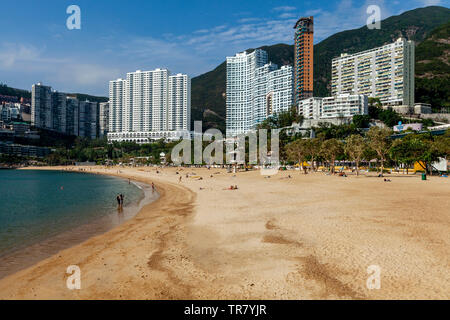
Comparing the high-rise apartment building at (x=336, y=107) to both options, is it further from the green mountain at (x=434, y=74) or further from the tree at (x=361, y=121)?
the green mountain at (x=434, y=74)

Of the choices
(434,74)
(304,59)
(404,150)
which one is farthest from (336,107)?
(434,74)

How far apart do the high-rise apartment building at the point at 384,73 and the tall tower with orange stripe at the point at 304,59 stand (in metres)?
18.3

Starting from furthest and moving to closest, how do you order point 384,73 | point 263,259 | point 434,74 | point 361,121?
point 434,74 → point 384,73 → point 361,121 → point 263,259

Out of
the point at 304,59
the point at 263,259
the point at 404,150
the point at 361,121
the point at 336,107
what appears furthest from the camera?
the point at 304,59

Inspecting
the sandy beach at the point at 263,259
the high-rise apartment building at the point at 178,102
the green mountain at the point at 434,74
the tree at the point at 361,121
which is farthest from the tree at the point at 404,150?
the high-rise apartment building at the point at 178,102

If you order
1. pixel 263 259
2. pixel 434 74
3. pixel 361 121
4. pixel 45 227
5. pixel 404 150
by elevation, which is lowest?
pixel 45 227

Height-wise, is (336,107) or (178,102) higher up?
(178,102)

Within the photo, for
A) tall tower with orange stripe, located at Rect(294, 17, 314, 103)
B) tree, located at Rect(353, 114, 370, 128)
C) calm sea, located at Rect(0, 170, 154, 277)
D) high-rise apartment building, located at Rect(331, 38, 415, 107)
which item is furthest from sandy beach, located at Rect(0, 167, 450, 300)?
tall tower with orange stripe, located at Rect(294, 17, 314, 103)

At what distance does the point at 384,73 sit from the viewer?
452ft

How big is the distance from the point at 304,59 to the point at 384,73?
46782 millimetres

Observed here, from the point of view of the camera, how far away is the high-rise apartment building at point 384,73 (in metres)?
131

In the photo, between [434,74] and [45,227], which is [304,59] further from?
[45,227]
